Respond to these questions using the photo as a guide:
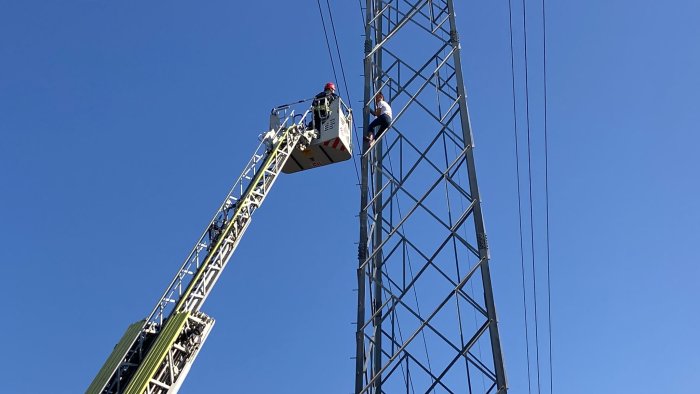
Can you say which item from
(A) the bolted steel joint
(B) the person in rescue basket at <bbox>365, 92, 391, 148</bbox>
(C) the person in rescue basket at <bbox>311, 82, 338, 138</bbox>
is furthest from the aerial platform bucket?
(A) the bolted steel joint

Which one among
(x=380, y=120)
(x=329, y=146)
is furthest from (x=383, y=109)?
(x=329, y=146)

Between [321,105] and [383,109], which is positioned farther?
[321,105]

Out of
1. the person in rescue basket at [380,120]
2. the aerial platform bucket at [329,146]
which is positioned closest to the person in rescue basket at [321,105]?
the aerial platform bucket at [329,146]

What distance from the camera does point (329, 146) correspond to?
1602 cm

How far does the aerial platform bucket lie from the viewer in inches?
629

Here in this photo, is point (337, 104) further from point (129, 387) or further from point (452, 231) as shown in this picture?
point (129, 387)

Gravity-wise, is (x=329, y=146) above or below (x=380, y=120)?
above

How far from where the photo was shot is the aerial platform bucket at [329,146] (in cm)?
1597

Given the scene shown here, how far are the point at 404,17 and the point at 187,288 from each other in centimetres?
661

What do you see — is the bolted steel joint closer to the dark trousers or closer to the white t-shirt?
the white t-shirt

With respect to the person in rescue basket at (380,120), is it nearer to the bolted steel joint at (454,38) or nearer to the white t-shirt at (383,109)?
the white t-shirt at (383,109)

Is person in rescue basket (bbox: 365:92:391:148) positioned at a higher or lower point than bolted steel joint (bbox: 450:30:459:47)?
lower

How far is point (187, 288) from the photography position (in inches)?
517

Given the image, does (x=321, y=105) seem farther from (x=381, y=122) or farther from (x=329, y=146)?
(x=381, y=122)
